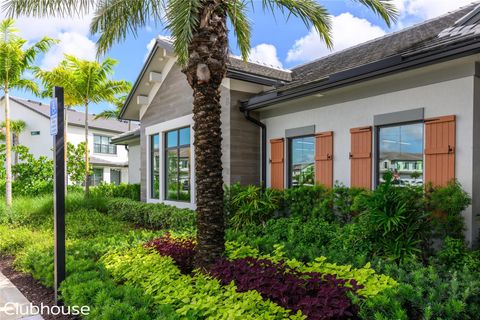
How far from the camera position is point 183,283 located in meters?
4.25

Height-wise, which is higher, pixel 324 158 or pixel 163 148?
pixel 163 148

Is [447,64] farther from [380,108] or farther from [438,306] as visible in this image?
[438,306]

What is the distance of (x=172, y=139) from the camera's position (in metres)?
11.8

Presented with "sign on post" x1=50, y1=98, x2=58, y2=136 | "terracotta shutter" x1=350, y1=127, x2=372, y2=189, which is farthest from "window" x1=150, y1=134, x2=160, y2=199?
"sign on post" x1=50, y1=98, x2=58, y2=136

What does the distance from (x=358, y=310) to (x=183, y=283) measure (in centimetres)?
212

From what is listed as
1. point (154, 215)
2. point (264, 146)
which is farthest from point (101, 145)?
point (264, 146)

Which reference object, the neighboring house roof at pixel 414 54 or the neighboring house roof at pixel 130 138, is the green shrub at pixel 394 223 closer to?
the neighboring house roof at pixel 414 54

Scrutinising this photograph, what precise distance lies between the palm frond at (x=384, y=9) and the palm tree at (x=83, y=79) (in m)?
12.6

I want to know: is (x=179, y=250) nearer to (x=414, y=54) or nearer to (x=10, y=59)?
(x=414, y=54)

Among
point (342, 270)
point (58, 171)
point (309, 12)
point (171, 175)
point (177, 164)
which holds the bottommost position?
point (342, 270)

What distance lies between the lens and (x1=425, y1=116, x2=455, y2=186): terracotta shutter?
19.0 feet

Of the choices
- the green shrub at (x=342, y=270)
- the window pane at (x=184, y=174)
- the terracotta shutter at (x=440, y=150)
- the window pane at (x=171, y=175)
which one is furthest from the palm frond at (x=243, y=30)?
the green shrub at (x=342, y=270)

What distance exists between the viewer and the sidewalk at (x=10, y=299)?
170 inches

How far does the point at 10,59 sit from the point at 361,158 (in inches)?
508
